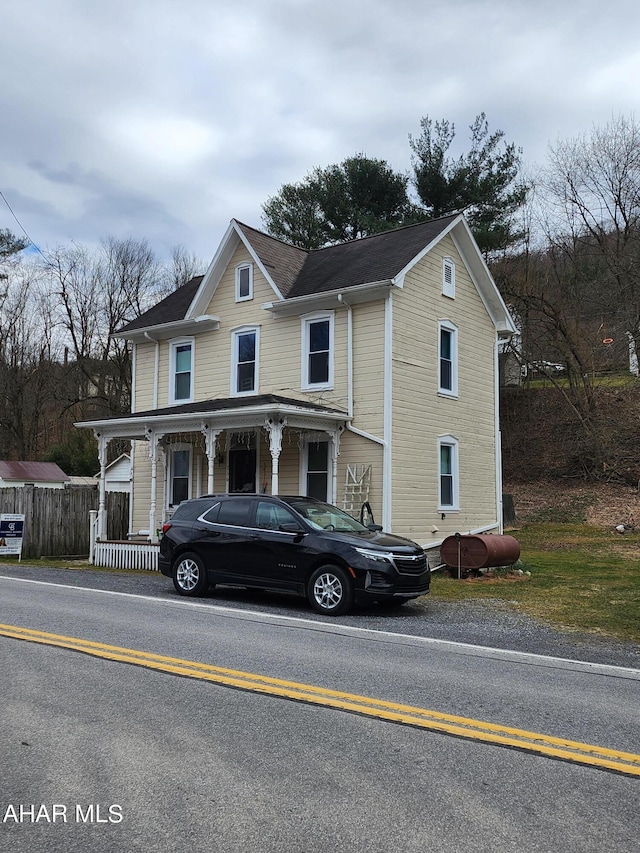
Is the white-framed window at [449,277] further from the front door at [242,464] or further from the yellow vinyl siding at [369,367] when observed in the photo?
the front door at [242,464]

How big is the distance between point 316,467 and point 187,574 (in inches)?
265

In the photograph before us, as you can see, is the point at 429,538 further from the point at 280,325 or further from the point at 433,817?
the point at 433,817

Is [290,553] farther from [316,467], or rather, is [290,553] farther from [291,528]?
[316,467]

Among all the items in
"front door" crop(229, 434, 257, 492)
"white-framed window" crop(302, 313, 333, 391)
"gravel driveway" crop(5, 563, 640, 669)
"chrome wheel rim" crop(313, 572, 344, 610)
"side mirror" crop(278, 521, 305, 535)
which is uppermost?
"white-framed window" crop(302, 313, 333, 391)

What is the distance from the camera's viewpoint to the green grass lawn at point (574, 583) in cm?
1156

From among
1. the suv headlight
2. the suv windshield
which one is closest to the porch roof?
the suv windshield

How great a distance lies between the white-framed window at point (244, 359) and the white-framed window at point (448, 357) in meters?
4.77

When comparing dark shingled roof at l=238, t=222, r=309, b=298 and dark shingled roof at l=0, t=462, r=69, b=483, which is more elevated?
dark shingled roof at l=238, t=222, r=309, b=298

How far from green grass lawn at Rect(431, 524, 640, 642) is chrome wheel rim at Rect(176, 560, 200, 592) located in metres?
4.25

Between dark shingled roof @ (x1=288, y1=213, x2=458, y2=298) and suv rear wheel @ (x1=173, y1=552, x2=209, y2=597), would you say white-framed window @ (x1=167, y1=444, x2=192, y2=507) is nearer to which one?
dark shingled roof @ (x1=288, y1=213, x2=458, y2=298)

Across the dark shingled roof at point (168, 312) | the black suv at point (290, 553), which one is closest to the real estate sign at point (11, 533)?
the dark shingled roof at point (168, 312)

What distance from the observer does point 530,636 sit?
10.0 meters

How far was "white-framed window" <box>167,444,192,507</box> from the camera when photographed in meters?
22.0

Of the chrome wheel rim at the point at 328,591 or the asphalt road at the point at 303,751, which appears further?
the chrome wheel rim at the point at 328,591
